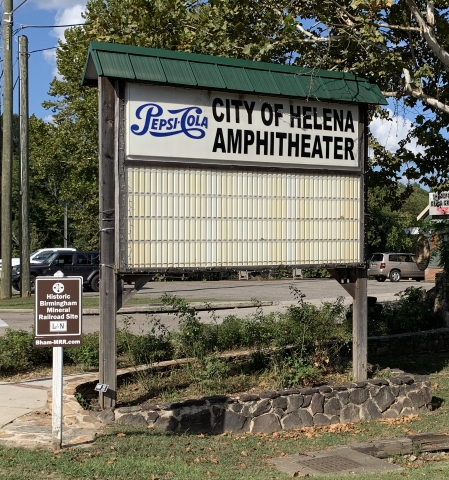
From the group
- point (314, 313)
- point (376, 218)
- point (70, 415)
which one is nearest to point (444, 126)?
point (314, 313)

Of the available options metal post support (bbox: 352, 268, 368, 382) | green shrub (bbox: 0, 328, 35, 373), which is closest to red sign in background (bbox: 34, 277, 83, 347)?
green shrub (bbox: 0, 328, 35, 373)

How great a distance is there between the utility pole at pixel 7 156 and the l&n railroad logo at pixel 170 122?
14.2 m

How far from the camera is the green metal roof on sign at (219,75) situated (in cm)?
892

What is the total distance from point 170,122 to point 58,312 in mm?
3095

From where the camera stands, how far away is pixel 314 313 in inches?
493

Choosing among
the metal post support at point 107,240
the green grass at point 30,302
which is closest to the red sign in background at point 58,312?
the metal post support at point 107,240

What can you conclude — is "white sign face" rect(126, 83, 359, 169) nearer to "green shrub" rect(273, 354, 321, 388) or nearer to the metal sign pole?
the metal sign pole

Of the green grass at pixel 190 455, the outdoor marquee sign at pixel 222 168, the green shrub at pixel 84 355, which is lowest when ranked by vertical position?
the green grass at pixel 190 455

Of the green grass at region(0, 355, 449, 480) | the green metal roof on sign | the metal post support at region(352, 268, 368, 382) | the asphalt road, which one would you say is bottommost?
the green grass at region(0, 355, 449, 480)

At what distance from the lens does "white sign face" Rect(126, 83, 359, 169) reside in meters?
9.11

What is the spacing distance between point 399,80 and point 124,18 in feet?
18.9

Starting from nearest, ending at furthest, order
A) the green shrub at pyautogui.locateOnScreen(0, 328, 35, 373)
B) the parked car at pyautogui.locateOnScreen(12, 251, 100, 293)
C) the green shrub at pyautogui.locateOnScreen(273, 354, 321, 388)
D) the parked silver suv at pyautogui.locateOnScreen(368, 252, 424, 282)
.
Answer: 1. the green shrub at pyautogui.locateOnScreen(273, 354, 321, 388)
2. the green shrub at pyautogui.locateOnScreen(0, 328, 35, 373)
3. the parked car at pyautogui.locateOnScreen(12, 251, 100, 293)
4. the parked silver suv at pyautogui.locateOnScreen(368, 252, 424, 282)

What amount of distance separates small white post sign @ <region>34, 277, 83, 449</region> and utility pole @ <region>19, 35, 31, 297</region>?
16.0 m

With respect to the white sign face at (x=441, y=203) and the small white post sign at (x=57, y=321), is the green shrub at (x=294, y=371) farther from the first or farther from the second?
the white sign face at (x=441, y=203)
